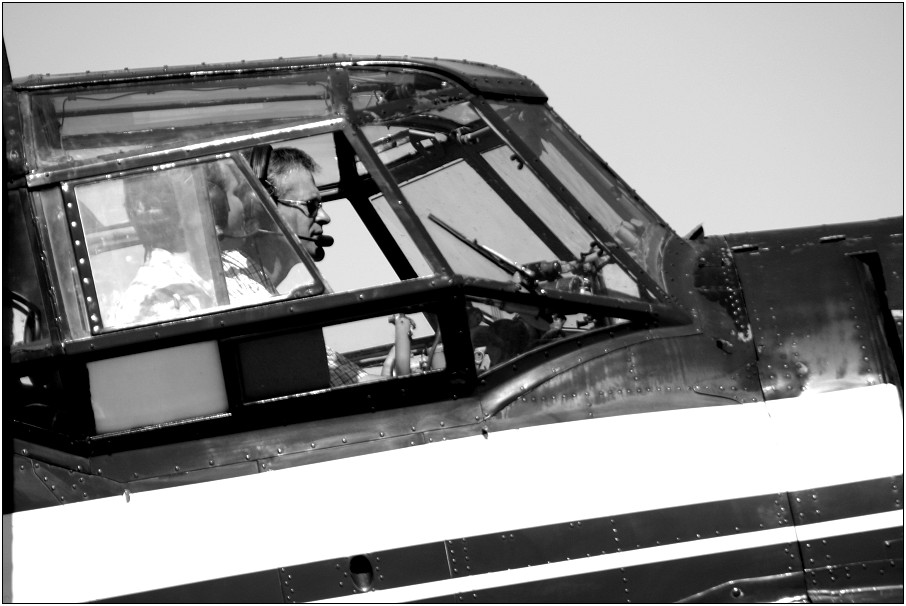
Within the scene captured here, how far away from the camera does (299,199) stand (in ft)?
15.7

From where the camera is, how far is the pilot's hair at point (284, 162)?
→ 477cm

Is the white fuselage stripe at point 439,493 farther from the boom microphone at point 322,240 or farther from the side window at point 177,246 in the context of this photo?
the boom microphone at point 322,240

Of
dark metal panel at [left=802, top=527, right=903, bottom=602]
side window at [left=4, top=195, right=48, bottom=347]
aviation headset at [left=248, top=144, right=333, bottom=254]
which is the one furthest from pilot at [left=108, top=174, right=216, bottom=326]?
dark metal panel at [left=802, top=527, right=903, bottom=602]

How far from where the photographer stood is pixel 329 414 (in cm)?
395

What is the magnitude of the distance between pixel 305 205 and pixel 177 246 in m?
0.89

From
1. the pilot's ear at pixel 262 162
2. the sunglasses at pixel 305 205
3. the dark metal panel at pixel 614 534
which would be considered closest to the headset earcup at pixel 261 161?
the pilot's ear at pixel 262 162

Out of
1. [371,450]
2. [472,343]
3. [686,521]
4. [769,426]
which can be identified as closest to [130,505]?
[371,450]

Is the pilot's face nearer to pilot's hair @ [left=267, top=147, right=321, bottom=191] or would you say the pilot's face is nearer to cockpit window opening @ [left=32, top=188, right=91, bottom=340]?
pilot's hair @ [left=267, top=147, right=321, bottom=191]

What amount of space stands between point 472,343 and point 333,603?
3.73 ft

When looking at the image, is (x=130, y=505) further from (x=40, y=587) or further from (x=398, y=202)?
(x=398, y=202)

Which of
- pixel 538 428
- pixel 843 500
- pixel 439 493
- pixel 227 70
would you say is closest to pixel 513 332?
pixel 538 428

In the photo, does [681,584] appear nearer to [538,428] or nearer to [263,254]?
[538,428]

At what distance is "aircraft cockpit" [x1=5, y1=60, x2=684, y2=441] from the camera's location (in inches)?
154

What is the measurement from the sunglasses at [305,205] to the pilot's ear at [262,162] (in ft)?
0.24
